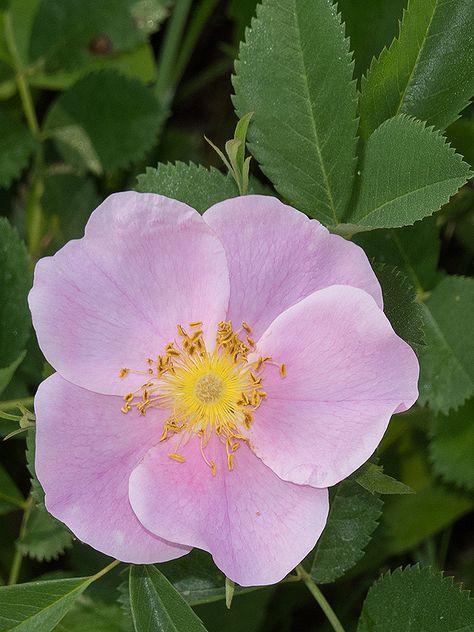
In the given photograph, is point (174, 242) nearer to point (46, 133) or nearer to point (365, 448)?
point (365, 448)

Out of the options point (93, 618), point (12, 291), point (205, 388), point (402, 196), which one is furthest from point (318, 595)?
point (12, 291)

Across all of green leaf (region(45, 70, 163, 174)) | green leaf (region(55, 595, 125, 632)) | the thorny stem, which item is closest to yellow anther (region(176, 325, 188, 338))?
green leaf (region(55, 595, 125, 632))

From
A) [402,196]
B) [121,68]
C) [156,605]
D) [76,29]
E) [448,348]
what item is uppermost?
[402,196]

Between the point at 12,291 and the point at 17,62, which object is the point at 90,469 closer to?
the point at 12,291

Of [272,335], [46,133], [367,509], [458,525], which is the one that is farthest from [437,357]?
[46,133]

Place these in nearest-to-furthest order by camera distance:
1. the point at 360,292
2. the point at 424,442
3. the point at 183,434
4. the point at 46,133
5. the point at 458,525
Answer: the point at 360,292, the point at 183,434, the point at 424,442, the point at 46,133, the point at 458,525

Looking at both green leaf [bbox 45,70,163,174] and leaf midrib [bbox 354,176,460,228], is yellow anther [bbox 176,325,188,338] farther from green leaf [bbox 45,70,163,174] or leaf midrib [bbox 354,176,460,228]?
green leaf [bbox 45,70,163,174]

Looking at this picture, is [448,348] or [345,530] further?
[448,348]
